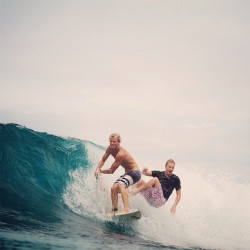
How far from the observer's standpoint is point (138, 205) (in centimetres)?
813

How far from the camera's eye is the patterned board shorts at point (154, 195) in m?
7.71

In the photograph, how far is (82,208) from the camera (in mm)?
8297

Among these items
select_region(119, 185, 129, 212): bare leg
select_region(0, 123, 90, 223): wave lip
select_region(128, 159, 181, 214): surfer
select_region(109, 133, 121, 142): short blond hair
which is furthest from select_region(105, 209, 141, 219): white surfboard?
select_region(109, 133, 121, 142): short blond hair

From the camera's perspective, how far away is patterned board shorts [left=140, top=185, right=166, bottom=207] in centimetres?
771

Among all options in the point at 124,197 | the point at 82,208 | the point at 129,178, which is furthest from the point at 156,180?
the point at 82,208

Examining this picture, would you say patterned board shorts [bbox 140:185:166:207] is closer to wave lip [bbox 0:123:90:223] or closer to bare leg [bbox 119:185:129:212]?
bare leg [bbox 119:185:129:212]

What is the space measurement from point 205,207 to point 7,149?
741 cm

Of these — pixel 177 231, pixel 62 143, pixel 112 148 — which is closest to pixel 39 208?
pixel 112 148

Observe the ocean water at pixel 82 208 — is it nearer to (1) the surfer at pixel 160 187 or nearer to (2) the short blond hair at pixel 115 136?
(1) the surfer at pixel 160 187

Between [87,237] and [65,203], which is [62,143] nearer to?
[65,203]

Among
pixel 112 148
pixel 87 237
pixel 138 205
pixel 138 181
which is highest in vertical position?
pixel 112 148

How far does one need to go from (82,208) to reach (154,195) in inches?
80.5

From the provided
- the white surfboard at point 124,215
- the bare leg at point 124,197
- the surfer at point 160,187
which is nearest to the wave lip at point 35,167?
the white surfboard at point 124,215

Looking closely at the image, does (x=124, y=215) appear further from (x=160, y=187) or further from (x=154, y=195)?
(x=160, y=187)
